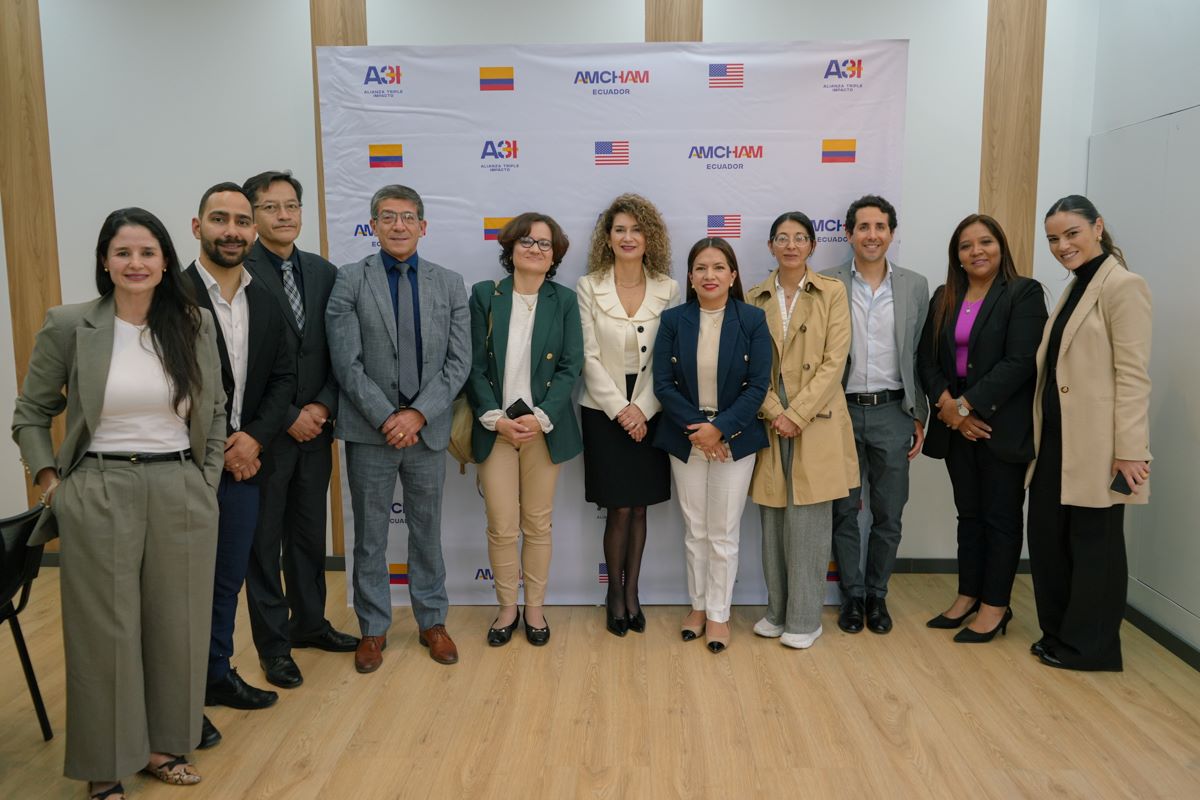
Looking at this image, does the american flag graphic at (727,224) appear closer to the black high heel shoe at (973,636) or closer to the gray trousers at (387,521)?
the gray trousers at (387,521)

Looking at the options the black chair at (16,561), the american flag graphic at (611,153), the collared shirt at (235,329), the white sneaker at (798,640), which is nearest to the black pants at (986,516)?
the white sneaker at (798,640)

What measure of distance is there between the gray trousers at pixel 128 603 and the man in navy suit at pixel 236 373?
0.39m

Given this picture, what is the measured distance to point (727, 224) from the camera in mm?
4008

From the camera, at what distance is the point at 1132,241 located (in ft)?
13.0

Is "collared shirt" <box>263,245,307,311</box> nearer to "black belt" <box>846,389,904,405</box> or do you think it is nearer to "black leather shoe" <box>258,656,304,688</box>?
"black leather shoe" <box>258,656,304,688</box>

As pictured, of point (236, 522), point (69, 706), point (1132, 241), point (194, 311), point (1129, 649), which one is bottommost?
point (1129, 649)

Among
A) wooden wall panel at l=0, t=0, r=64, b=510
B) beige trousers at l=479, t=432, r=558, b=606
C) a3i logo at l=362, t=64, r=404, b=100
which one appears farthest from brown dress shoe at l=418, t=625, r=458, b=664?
wooden wall panel at l=0, t=0, r=64, b=510

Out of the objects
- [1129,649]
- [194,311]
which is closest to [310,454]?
[194,311]

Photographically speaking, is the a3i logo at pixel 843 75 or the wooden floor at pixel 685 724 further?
the a3i logo at pixel 843 75

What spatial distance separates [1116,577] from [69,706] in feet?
12.1

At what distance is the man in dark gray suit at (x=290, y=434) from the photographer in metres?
3.21

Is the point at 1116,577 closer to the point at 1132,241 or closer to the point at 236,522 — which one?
the point at 1132,241

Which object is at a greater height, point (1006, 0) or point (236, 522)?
point (1006, 0)

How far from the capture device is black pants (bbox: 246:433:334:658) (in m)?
3.23
